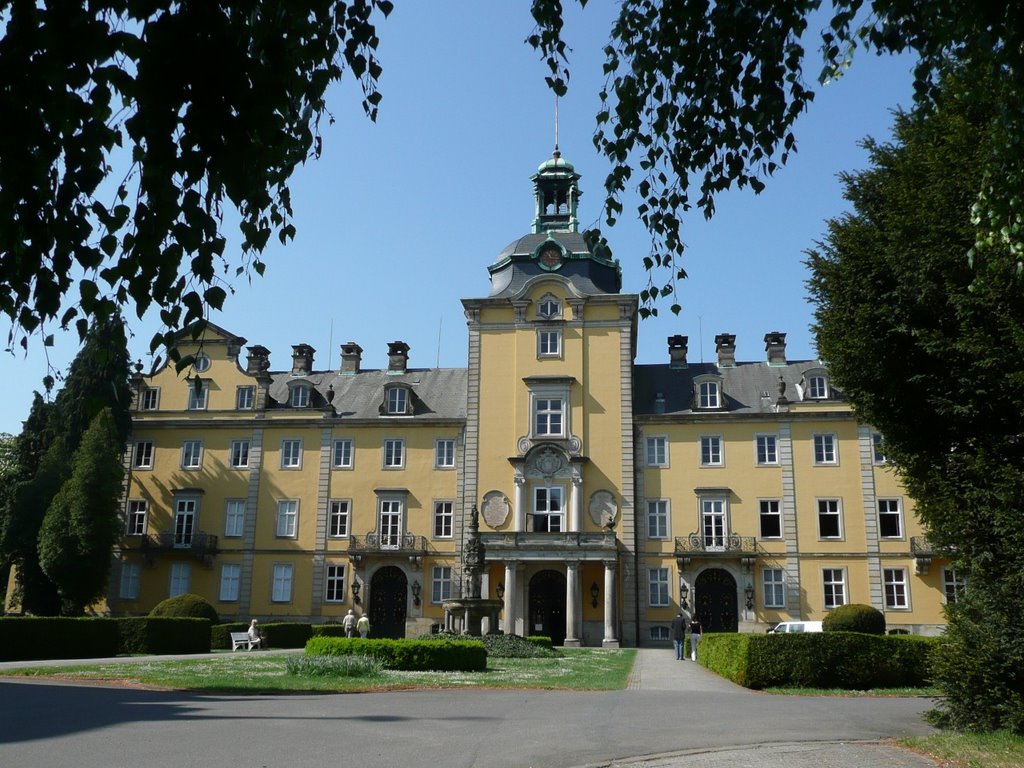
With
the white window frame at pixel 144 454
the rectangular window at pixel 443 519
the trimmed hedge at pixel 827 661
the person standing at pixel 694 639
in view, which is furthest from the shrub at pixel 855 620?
the white window frame at pixel 144 454

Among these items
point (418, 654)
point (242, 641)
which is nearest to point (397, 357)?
point (242, 641)

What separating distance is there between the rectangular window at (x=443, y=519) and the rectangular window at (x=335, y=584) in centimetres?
499

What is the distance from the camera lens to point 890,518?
1731 inches

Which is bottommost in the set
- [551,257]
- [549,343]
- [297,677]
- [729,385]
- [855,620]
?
[297,677]

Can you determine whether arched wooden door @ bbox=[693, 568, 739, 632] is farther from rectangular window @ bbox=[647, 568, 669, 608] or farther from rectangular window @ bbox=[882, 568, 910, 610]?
rectangular window @ bbox=[882, 568, 910, 610]

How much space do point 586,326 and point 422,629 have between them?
16.4 m

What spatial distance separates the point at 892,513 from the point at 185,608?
31588mm

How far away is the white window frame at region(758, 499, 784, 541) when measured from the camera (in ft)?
145

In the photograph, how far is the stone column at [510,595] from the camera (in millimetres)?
42469

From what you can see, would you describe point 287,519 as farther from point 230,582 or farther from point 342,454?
point 342,454

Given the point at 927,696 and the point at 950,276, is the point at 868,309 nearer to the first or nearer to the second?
the point at 950,276

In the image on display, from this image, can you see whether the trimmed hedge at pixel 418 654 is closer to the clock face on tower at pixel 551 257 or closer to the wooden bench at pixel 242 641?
the wooden bench at pixel 242 641

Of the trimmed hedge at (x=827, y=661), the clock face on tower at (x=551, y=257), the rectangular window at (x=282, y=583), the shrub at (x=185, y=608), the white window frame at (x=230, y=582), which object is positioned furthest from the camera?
the clock face on tower at (x=551, y=257)

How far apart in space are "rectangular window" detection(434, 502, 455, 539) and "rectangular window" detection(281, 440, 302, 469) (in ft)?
25.3
